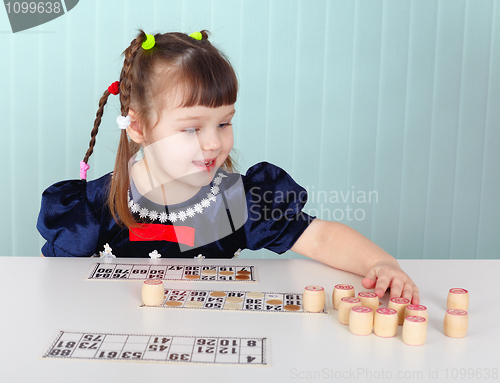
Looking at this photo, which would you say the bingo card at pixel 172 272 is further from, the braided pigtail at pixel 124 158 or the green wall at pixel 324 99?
the green wall at pixel 324 99

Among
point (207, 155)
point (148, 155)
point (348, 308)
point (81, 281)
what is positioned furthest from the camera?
point (148, 155)

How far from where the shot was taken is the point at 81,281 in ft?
2.99

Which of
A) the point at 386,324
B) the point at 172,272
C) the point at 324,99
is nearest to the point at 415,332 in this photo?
the point at 386,324

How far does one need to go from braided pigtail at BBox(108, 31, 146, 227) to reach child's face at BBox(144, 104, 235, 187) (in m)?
0.11

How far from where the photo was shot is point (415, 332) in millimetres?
672

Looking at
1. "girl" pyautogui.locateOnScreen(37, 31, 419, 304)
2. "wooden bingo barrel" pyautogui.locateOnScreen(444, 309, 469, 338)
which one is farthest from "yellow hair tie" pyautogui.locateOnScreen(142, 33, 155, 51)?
"wooden bingo barrel" pyautogui.locateOnScreen(444, 309, 469, 338)

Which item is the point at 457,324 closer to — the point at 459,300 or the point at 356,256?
the point at 459,300

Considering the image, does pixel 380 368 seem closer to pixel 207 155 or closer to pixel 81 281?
pixel 81 281

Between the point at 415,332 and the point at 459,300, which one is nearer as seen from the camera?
the point at 415,332

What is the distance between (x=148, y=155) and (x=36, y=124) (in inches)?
46.1

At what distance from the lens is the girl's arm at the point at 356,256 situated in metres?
0.88

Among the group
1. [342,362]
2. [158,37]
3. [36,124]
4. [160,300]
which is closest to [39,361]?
[160,300]

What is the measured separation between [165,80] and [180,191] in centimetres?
29

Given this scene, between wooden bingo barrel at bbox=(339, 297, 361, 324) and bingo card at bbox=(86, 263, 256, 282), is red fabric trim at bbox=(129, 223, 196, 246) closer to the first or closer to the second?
bingo card at bbox=(86, 263, 256, 282)
